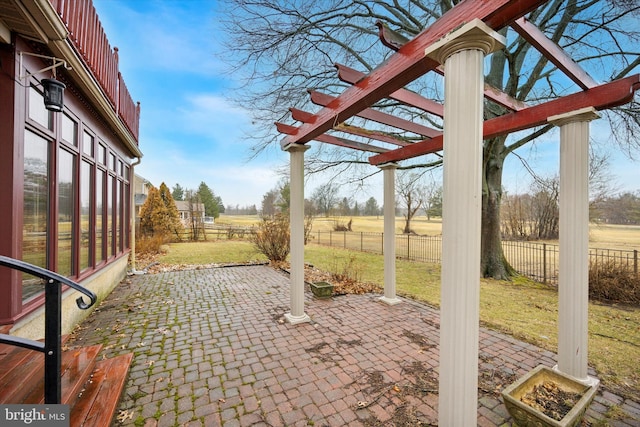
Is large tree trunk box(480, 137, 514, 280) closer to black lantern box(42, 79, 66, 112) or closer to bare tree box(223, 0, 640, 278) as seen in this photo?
bare tree box(223, 0, 640, 278)

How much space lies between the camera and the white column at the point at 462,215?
5.74ft

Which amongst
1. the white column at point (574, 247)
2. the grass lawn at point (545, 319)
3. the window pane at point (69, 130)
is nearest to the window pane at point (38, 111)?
the window pane at point (69, 130)

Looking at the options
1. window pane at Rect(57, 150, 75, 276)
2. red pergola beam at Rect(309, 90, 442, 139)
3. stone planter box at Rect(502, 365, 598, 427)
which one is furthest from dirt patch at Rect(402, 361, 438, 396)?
window pane at Rect(57, 150, 75, 276)

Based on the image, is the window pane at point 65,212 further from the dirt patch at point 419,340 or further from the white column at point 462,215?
the dirt patch at point 419,340

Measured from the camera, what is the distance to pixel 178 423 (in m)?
2.22

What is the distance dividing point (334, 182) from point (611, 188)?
1517 cm

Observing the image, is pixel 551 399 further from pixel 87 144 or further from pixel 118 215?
pixel 118 215

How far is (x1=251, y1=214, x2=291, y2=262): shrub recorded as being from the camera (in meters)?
9.68

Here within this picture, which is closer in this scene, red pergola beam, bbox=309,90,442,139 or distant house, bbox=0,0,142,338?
distant house, bbox=0,0,142,338

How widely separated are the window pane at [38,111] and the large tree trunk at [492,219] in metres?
9.98

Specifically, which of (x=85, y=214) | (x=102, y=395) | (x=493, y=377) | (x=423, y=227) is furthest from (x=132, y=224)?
(x=423, y=227)

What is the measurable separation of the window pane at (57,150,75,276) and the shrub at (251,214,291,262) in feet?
19.0

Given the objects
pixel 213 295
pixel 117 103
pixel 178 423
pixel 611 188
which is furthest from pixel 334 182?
pixel 611 188

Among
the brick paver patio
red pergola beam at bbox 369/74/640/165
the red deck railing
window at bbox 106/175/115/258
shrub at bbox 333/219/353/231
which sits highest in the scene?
the red deck railing
